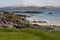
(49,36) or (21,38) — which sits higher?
(21,38)

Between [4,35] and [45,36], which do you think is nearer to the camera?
[4,35]

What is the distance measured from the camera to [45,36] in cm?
1867

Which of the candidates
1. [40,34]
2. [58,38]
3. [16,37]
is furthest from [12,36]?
[58,38]

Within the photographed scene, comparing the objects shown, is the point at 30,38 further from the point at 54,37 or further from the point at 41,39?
the point at 54,37

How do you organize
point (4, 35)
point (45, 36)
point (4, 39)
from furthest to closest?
point (45, 36) → point (4, 35) → point (4, 39)

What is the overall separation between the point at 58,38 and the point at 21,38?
419 cm

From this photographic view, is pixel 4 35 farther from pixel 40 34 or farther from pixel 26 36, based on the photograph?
pixel 40 34

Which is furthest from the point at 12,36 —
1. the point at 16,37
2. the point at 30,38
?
the point at 30,38

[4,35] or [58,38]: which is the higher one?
[4,35]

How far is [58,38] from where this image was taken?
62.1 feet

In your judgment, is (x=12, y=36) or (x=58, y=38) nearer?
(x=12, y=36)

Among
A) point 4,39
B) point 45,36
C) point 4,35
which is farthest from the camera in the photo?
point 45,36

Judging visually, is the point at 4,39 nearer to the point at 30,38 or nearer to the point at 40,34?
the point at 30,38

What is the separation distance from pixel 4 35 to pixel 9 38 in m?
1.17
